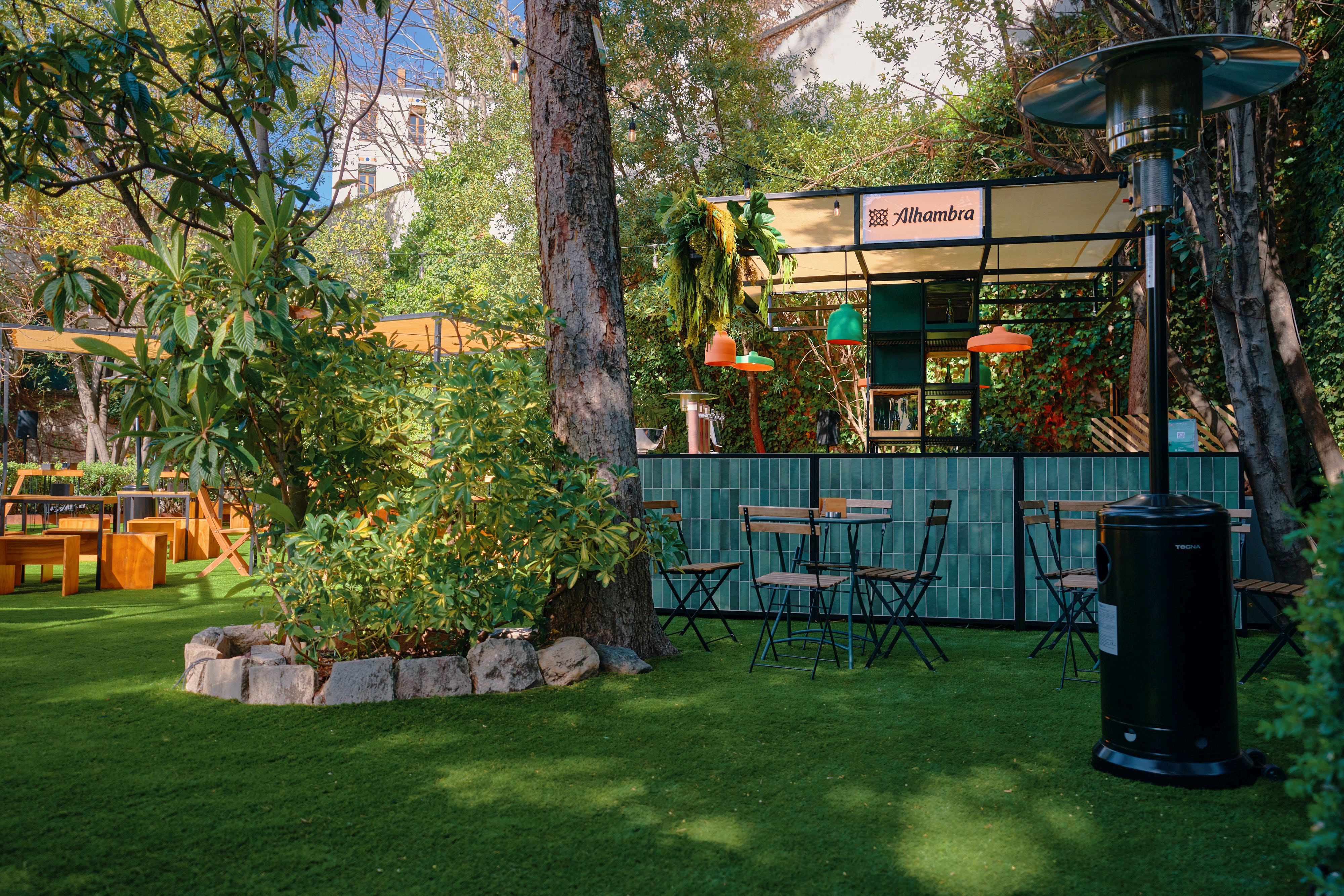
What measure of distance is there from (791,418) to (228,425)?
11.8 metres

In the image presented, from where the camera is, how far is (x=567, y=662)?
447cm

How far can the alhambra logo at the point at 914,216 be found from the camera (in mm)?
6988

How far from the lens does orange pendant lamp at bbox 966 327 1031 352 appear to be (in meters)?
7.17

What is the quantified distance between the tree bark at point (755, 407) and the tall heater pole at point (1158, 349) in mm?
10473

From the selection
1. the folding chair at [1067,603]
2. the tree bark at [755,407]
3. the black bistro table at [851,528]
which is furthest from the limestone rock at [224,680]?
the tree bark at [755,407]

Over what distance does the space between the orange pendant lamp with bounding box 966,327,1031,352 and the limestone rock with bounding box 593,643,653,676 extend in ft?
13.8

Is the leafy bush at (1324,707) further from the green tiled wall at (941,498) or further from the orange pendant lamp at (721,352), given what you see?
the orange pendant lamp at (721,352)

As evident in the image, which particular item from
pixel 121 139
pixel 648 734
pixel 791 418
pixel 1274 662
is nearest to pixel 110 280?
pixel 121 139

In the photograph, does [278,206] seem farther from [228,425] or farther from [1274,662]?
[1274,662]

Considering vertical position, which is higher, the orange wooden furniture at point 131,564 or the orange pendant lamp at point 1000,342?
the orange pendant lamp at point 1000,342

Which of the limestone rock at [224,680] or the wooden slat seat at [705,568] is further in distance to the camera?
the wooden slat seat at [705,568]

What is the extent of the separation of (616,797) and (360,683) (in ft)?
5.64

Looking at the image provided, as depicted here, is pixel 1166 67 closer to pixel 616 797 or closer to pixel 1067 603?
Answer: pixel 616 797

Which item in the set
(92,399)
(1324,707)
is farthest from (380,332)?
(92,399)
